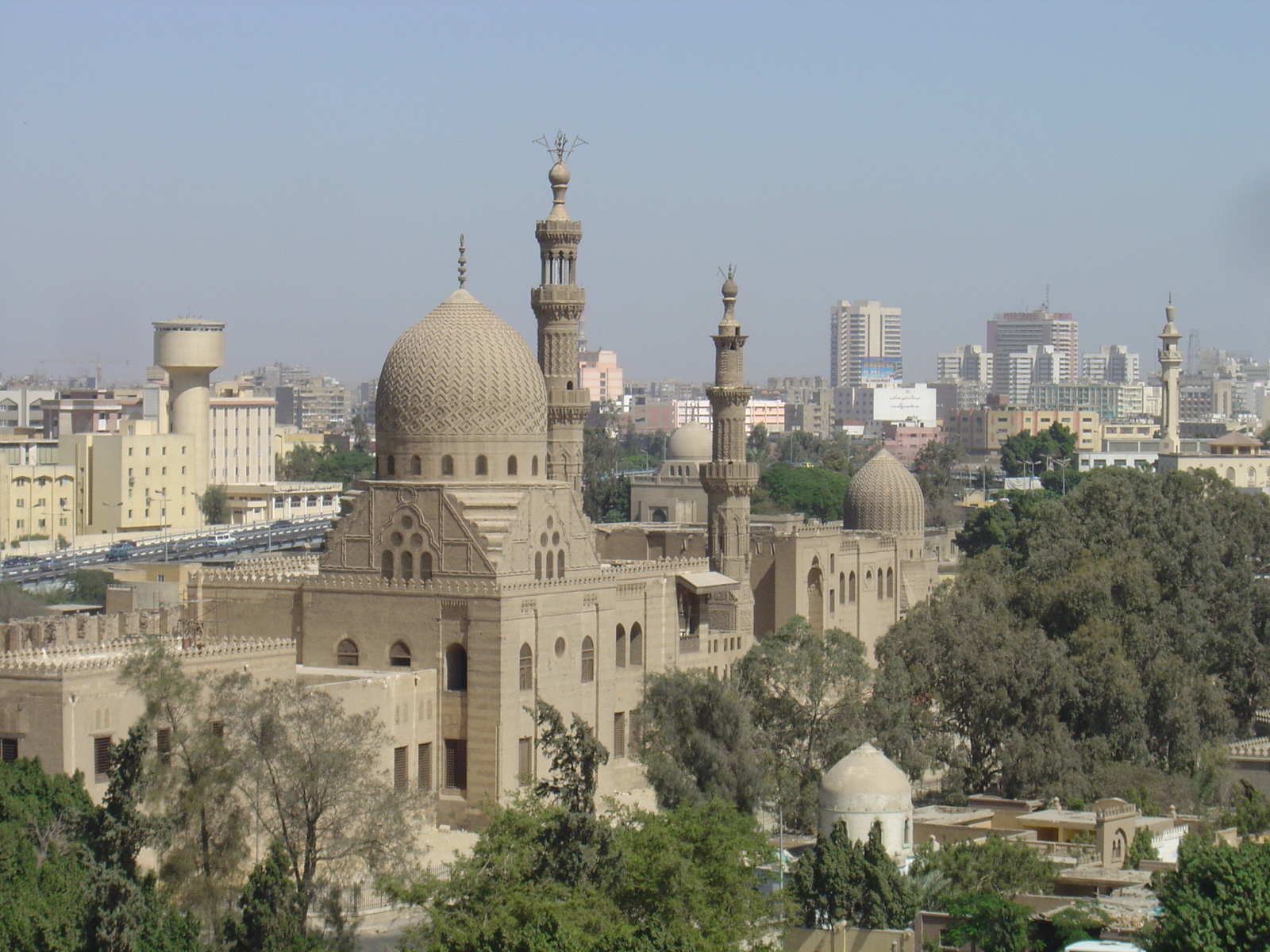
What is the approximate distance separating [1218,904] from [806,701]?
59.6 feet

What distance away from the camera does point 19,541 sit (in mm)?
93688

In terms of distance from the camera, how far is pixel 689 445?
79625 millimetres

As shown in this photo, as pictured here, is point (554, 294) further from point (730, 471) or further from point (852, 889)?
point (852, 889)

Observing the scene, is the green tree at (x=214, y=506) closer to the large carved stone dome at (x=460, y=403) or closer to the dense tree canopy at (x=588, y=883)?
the large carved stone dome at (x=460, y=403)

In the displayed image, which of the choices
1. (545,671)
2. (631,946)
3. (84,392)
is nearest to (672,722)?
(545,671)

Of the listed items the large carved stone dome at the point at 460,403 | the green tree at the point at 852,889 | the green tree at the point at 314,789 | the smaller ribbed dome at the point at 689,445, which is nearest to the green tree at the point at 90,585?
the smaller ribbed dome at the point at 689,445

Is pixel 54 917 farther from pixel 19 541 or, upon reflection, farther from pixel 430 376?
pixel 19 541

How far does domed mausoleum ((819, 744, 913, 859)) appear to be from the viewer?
35625mm

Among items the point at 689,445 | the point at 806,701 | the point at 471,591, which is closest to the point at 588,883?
the point at 471,591

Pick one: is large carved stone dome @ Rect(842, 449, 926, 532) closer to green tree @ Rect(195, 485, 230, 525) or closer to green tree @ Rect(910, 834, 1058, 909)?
green tree @ Rect(910, 834, 1058, 909)

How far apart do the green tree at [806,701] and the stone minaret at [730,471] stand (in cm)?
795

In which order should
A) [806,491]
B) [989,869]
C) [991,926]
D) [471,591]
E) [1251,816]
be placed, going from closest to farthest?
1. [991,926]
2. [989,869]
3. [1251,816]
4. [471,591]
5. [806,491]

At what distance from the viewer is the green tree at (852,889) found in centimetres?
3225

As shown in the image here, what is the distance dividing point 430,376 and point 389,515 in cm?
305
